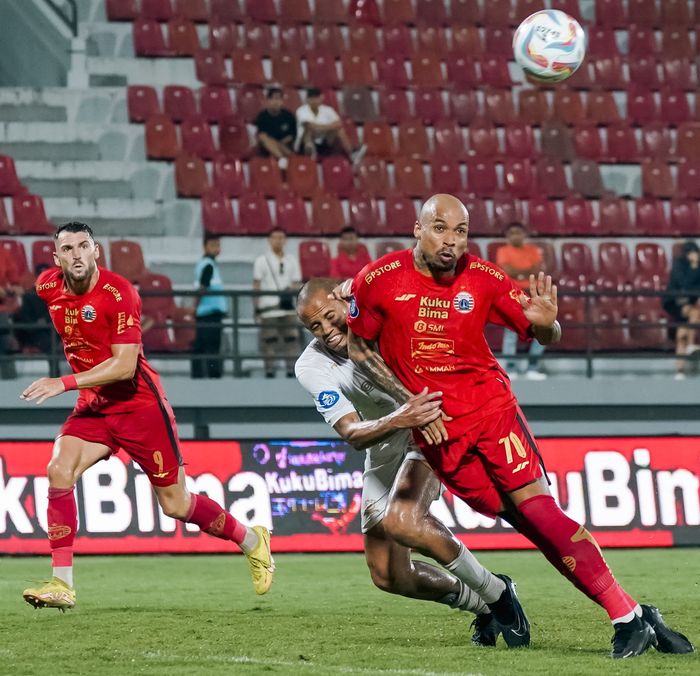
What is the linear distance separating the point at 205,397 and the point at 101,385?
7.39 m

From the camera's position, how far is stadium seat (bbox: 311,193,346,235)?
18281mm

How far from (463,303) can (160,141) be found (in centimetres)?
1347

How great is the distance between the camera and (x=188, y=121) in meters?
19.5

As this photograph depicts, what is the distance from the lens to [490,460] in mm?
6273

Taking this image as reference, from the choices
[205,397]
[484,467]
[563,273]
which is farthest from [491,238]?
[484,467]

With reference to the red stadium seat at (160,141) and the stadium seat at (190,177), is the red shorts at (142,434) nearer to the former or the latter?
the stadium seat at (190,177)

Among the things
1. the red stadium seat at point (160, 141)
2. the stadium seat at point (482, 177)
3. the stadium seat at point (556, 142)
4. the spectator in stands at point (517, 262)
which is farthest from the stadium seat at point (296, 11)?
the spectator in stands at point (517, 262)

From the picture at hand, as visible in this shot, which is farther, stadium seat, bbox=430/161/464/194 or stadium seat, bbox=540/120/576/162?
stadium seat, bbox=540/120/576/162

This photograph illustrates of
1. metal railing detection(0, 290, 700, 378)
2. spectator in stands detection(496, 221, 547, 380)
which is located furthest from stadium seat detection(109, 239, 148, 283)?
spectator in stands detection(496, 221, 547, 380)

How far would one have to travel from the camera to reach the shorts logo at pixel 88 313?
26.6 ft

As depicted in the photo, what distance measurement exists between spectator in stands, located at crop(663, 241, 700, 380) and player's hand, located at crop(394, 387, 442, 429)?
1059 cm

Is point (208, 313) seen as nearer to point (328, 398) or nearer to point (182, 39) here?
point (182, 39)

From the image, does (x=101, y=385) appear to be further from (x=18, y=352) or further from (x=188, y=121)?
(x=188, y=121)

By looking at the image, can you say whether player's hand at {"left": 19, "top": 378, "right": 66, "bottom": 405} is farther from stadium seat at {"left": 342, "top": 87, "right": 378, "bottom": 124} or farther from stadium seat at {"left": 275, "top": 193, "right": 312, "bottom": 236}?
stadium seat at {"left": 342, "top": 87, "right": 378, "bottom": 124}
